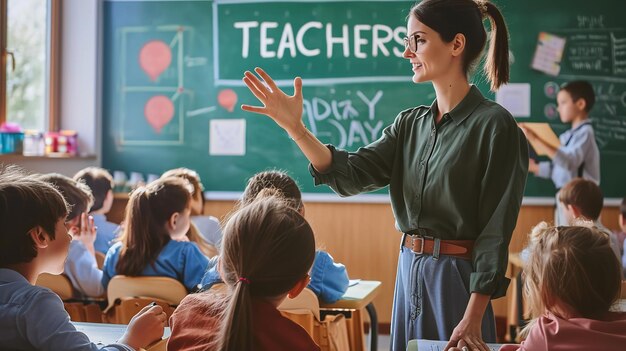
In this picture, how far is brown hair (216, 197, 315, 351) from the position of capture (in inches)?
57.2

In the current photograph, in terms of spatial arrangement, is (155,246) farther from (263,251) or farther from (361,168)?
(263,251)

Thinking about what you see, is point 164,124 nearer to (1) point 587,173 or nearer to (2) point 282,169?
(2) point 282,169

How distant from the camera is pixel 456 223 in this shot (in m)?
1.80

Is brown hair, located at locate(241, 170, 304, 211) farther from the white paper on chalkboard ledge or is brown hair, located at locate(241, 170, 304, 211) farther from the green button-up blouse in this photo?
the white paper on chalkboard ledge

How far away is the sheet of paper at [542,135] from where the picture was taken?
4594 mm

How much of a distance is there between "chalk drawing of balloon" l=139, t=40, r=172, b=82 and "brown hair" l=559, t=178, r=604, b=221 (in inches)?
106

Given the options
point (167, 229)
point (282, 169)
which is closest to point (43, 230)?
point (167, 229)

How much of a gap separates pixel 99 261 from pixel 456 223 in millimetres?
2107

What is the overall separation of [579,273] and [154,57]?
3949 millimetres

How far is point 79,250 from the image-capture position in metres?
3.10

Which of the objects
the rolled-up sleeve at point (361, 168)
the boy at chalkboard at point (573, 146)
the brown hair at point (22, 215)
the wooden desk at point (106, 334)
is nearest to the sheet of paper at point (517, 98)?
the boy at chalkboard at point (573, 146)

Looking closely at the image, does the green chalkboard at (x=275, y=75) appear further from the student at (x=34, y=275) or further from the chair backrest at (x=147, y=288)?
the student at (x=34, y=275)

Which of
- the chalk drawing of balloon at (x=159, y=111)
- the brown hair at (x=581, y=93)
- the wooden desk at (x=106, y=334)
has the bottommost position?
the wooden desk at (x=106, y=334)

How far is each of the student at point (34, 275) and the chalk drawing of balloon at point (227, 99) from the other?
3.17 metres
